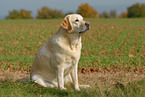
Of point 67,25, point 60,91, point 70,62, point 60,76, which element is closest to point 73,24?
point 67,25

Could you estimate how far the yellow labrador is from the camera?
4.44m

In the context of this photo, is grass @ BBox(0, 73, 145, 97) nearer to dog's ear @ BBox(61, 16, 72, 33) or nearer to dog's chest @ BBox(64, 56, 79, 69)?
dog's chest @ BBox(64, 56, 79, 69)

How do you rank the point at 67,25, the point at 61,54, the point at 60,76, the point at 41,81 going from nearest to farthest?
the point at 67,25 < the point at 61,54 < the point at 60,76 < the point at 41,81

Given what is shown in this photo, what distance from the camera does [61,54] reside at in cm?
453

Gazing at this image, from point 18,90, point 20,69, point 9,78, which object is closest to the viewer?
point 18,90

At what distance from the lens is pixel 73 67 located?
4.86 metres

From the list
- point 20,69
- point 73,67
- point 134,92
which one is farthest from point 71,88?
point 20,69

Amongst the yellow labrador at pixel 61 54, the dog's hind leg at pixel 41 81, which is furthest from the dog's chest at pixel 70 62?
the dog's hind leg at pixel 41 81

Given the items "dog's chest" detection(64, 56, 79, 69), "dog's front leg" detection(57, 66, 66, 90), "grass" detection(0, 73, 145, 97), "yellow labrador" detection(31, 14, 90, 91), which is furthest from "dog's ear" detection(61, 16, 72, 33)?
"grass" detection(0, 73, 145, 97)

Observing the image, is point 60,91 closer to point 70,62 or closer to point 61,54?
point 70,62

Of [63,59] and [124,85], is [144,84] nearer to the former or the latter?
[124,85]

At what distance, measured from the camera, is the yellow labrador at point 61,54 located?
4438 millimetres

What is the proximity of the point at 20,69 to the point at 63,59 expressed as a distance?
3.69 m

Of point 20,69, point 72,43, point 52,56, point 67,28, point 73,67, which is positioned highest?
point 67,28
